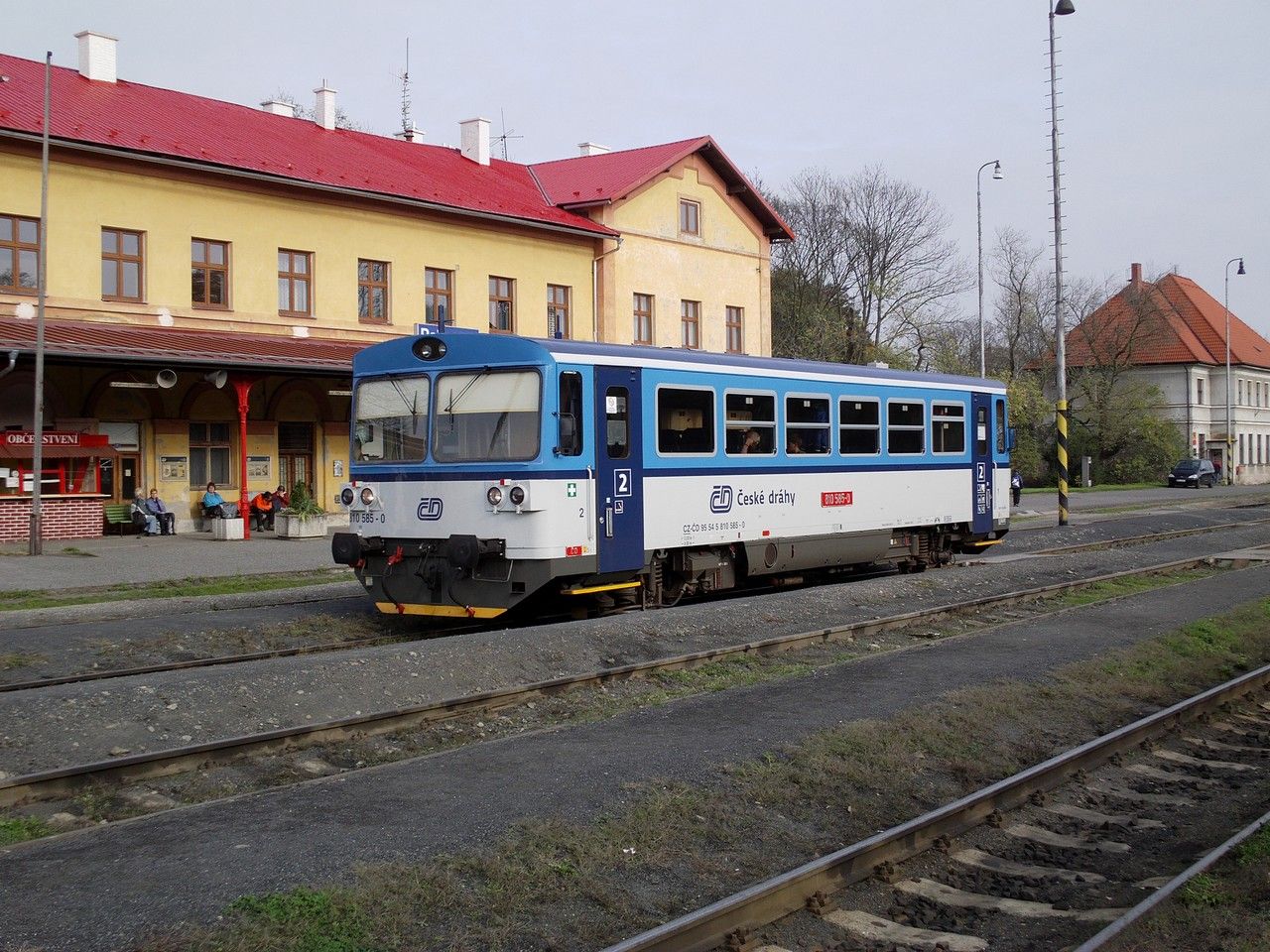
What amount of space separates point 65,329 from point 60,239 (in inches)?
88.2

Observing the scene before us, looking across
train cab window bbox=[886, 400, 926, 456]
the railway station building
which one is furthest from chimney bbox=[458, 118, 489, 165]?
train cab window bbox=[886, 400, 926, 456]

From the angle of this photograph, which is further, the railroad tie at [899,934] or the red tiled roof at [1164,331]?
the red tiled roof at [1164,331]

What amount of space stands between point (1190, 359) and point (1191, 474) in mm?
16083

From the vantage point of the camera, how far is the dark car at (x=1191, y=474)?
200 ft

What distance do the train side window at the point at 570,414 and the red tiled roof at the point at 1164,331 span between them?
2452 inches

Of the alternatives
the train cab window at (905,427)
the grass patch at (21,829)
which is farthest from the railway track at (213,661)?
the train cab window at (905,427)

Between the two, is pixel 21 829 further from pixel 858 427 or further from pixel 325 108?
pixel 325 108

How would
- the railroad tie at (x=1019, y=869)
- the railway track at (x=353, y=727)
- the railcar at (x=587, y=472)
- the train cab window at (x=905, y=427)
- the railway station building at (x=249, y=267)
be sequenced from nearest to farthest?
the railroad tie at (x=1019, y=869)
the railway track at (x=353, y=727)
the railcar at (x=587, y=472)
the train cab window at (x=905, y=427)
the railway station building at (x=249, y=267)

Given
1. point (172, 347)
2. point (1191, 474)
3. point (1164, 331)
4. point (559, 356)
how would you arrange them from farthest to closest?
point (1164, 331) < point (1191, 474) < point (172, 347) < point (559, 356)

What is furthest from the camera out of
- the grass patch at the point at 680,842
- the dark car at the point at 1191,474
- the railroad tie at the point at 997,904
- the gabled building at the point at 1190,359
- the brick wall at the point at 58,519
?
the gabled building at the point at 1190,359

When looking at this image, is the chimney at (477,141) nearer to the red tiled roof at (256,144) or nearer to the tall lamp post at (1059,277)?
the red tiled roof at (256,144)

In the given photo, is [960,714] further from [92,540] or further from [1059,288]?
[1059,288]

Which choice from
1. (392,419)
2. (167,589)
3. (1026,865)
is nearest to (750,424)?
(392,419)

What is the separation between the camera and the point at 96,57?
99.7 feet
